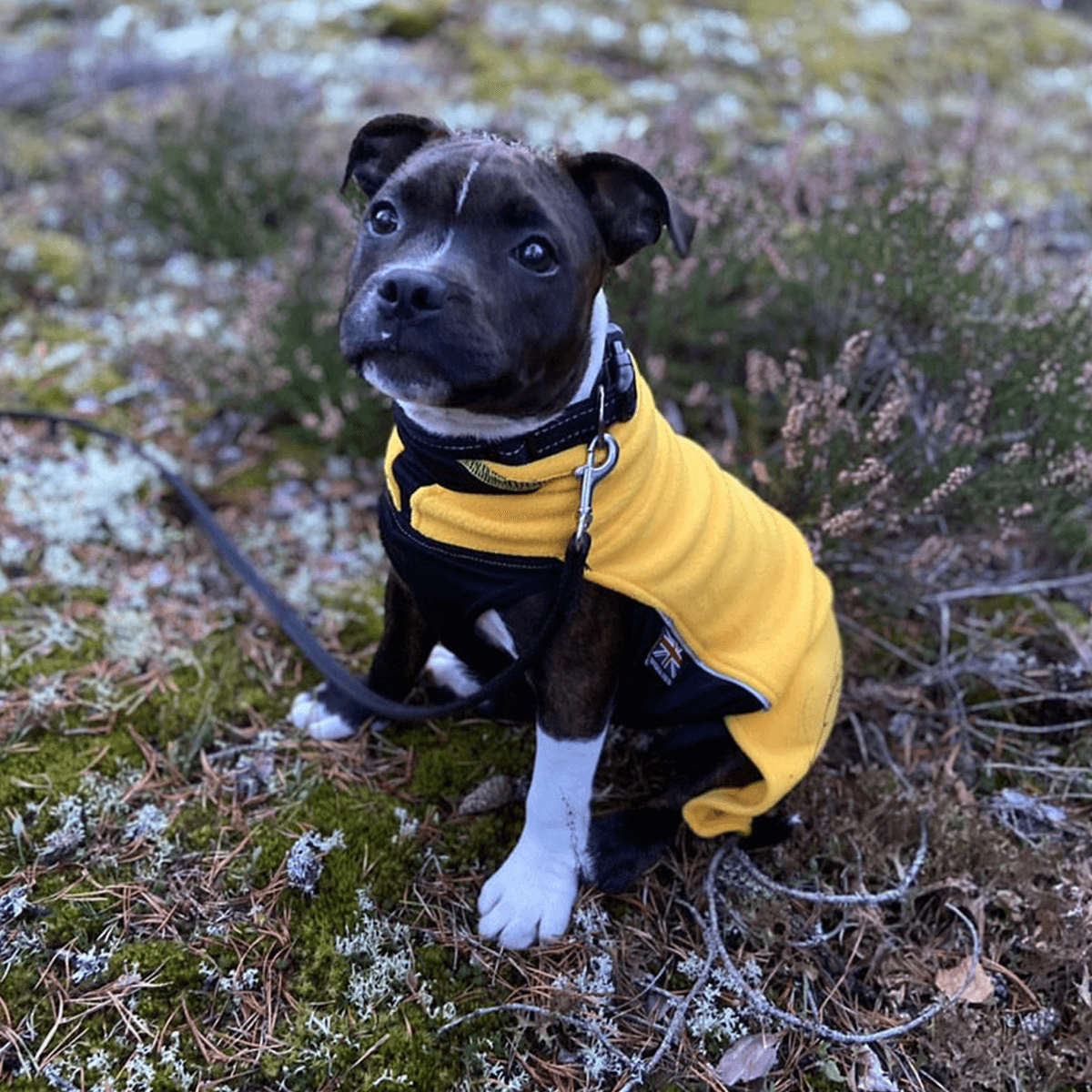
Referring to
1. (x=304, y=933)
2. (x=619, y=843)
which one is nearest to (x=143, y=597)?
(x=304, y=933)

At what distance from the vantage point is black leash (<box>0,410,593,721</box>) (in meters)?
2.34

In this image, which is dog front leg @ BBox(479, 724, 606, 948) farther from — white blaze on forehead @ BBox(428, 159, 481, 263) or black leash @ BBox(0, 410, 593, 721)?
white blaze on forehead @ BBox(428, 159, 481, 263)

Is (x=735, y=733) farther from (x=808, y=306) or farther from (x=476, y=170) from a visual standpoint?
(x=808, y=306)

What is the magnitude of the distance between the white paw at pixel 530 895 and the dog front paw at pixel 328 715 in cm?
76

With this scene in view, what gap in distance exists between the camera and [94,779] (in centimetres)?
285

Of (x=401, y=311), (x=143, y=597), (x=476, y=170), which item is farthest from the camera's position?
(x=143, y=597)

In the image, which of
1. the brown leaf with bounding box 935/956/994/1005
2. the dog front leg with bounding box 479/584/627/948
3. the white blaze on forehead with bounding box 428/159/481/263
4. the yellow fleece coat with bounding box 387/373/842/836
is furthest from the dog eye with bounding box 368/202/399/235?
the brown leaf with bounding box 935/956/994/1005

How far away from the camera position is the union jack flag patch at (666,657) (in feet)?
8.59

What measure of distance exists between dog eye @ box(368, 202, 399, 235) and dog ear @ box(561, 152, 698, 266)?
0.44 metres

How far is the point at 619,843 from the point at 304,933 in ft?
2.96

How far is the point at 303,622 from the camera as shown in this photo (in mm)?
3551

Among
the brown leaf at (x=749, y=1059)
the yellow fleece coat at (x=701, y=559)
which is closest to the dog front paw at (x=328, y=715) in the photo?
the yellow fleece coat at (x=701, y=559)

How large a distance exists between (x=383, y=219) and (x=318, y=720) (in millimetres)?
1664

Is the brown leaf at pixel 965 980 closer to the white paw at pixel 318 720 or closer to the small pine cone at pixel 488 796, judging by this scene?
the small pine cone at pixel 488 796
